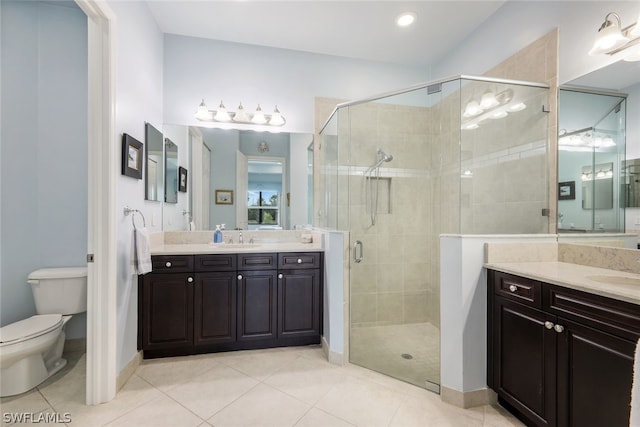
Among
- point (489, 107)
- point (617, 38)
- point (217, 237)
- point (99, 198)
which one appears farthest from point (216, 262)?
point (617, 38)

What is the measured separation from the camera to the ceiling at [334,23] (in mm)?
2336

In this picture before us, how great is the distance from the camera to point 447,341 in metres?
1.81

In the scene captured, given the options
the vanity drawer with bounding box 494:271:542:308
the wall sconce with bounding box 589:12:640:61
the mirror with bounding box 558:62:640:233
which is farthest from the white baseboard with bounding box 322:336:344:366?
the wall sconce with bounding box 589:12:640:61

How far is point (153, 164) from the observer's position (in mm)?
2469

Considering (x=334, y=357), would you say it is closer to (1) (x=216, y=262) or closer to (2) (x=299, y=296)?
(2) (x=299, y=296)

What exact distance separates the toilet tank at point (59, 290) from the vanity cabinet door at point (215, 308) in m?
0.93

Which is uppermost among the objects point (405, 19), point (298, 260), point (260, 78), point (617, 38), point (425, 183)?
point (405, 19)

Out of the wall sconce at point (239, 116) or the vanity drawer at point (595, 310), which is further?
the wall sconce at point (239, 116)

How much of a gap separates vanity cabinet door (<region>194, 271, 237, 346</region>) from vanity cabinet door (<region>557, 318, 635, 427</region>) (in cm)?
219

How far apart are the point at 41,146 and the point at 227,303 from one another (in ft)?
6.79

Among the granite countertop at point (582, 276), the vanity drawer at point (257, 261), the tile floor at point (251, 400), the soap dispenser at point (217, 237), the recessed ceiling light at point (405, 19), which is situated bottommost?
the tile floor at point (251, 400)

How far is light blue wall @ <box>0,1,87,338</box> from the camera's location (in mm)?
2240

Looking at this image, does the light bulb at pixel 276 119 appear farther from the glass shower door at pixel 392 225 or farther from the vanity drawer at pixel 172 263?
the vanity drawer at pixel 172 263

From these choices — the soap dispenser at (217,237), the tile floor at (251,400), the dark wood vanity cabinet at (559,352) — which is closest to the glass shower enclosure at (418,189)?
the tile floor at (251,400)
